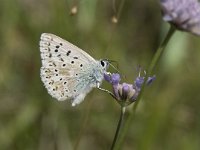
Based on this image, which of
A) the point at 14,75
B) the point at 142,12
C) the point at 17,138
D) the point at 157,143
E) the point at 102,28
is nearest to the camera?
the point at 17,138

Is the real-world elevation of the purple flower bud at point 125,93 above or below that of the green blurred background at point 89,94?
above

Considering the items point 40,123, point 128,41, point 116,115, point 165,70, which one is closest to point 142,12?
point 128,41

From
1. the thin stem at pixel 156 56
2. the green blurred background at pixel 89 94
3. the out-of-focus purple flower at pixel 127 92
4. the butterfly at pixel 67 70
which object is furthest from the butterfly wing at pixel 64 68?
the green blurred background at pixel 89 94

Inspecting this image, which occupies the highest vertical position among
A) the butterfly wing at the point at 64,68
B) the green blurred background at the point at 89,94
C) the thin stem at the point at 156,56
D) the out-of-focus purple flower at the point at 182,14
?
the out-of-focus purple flower at the point at 182,14

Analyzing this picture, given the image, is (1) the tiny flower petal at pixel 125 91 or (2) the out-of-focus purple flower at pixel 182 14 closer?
(2) the out-of-focus purple flower at pixel 182 14

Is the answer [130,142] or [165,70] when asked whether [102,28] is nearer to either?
[165,70]

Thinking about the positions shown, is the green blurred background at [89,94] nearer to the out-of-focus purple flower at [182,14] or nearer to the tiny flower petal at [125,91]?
the tiny flower petal at [125,91]

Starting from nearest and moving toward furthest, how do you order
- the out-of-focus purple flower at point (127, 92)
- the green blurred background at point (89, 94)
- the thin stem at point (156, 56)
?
the thin stem at point (156, 56), the out-of-focus purple flower at point (127, 92), the green blurred background at point (89, 94)
